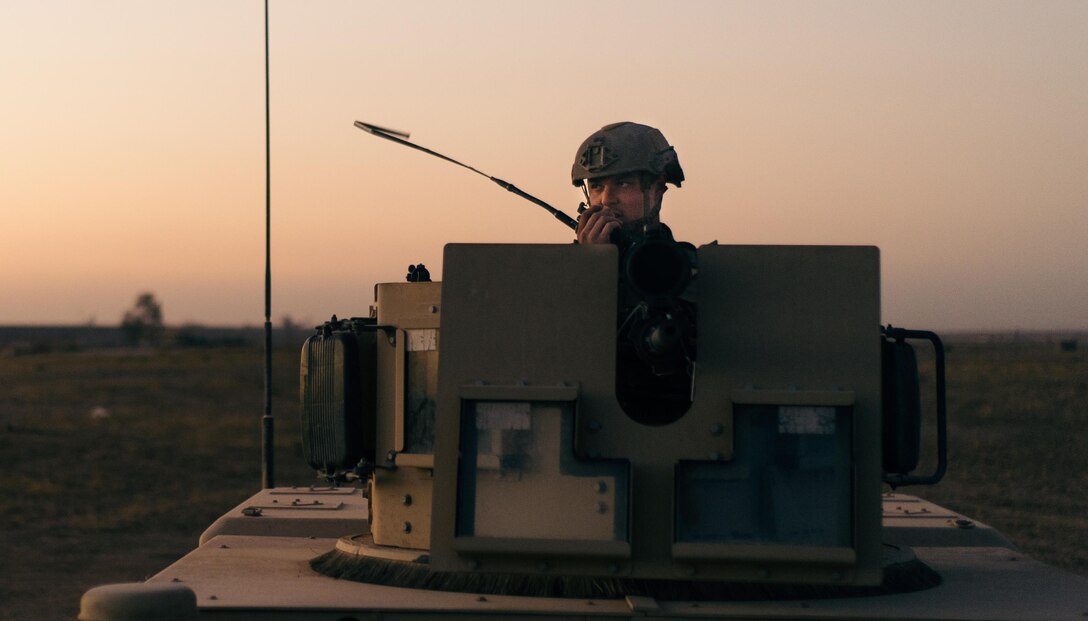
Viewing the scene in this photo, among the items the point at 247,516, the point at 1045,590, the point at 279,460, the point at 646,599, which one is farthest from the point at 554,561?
the point at 279,460

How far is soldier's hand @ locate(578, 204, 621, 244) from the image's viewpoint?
583 centimetres

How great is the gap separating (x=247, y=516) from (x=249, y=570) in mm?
1308

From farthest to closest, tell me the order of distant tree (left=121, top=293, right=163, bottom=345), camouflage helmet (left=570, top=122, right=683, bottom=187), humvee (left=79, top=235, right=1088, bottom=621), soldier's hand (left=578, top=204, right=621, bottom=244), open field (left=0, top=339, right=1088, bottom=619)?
distant tree (left=121, top=293, right=163, bottom=345) → open field (left=0, top=339, right=1088, bottom=619) → camouflage helmet (left=570, top=122, right=683, bottom=187) → soldier's hand (left=578, top=204, right=621, bottom=244) → humvee (left=79, top=235, right=1088, bottom=621)

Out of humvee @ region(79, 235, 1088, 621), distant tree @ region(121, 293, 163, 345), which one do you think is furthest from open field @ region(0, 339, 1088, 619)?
distant tree @ region(121, 293, 163, 345)

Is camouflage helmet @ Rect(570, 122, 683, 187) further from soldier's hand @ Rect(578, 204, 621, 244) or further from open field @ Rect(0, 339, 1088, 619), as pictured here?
open field @ Rect(0, 339, 1088, 619)

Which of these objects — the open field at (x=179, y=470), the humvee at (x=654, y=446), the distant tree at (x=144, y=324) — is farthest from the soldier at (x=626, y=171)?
the distant tree at (x=144, y=324)

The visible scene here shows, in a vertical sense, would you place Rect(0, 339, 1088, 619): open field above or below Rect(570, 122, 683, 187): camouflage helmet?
below

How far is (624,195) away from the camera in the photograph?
621 cm

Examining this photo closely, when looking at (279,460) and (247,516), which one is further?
(279,460)

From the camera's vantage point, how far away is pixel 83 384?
48188 mm

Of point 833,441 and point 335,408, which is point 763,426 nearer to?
point 833,441

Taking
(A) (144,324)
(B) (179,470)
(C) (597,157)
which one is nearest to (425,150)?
(C) (597,157)

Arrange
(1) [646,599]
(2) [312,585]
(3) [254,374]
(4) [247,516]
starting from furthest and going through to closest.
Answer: (3) [254,374] < (4) [247,516] < (2) [312,585] < (1) [646,599]

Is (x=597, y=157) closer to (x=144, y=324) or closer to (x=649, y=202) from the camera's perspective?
(x=649, y=202)
